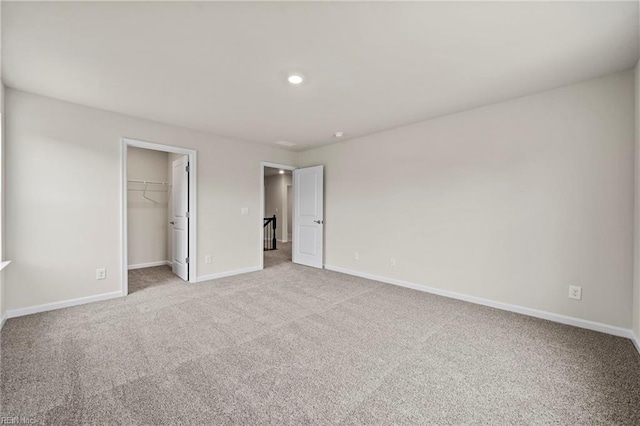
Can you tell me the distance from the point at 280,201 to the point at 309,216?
3975mm

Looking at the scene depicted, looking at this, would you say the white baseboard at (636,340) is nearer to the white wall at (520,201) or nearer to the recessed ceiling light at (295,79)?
the white wall at (520,201)

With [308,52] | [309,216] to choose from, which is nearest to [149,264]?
[309,216]

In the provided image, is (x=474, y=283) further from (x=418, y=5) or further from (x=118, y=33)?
(x=118, y=33)

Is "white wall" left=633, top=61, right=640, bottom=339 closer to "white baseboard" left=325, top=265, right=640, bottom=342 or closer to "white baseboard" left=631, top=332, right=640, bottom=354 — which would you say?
"white baseboard" left=631, top=332, right=640, bottom=354

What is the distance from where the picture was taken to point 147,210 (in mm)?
5262

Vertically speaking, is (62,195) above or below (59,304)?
above

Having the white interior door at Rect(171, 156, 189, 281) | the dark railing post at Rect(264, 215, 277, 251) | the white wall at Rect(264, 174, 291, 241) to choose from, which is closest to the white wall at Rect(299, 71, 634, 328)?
the white interior door at Rect(171, 156, 189, 281)

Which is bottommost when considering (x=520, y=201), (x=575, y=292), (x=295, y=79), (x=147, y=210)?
(x=575, y=292)

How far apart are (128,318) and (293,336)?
182 cm

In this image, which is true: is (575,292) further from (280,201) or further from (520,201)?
(280,201)

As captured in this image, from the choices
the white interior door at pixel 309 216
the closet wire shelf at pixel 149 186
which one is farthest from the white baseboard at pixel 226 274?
the closet wire shelf at pixel 149 186

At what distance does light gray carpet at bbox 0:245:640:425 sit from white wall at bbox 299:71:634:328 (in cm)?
43

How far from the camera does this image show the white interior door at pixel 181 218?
4156mm

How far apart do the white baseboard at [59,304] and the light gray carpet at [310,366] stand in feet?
0.47
